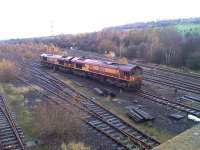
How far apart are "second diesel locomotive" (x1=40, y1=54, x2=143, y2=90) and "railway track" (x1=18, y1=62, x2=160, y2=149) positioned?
3218 mm

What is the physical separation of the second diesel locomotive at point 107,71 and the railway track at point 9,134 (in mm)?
9968

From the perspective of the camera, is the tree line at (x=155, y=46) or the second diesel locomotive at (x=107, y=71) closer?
the second diesel locomotive at (x=107, y=71)

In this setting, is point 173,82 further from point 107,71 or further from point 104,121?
point 104,121

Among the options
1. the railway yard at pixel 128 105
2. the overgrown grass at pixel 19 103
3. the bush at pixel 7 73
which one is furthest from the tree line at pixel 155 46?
the overgrown grass at pixel 19 103

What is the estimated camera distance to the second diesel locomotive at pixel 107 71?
82.4 feet

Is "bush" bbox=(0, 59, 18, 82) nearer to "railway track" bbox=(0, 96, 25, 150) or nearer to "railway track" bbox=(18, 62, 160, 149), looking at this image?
"railway track" bbox=(18, 62, 160, 149)

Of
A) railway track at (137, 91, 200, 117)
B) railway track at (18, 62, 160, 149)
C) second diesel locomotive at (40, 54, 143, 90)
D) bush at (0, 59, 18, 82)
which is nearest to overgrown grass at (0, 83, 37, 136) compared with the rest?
bush at (0, 59, 18, 82)

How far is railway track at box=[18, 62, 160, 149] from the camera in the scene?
15062 millimetres

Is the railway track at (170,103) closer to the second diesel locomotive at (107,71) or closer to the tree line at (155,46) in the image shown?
the second diesel locomotive at (107,71)

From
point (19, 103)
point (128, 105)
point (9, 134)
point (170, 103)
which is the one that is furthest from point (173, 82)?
point (9, 134)

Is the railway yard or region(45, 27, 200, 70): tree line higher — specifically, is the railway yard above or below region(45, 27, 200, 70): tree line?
below

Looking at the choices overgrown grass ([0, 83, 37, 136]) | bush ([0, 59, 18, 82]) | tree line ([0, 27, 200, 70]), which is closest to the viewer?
overgrown grass ([0, 83, 37, 136])

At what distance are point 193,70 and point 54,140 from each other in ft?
81.4

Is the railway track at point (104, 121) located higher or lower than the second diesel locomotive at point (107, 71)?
lower
